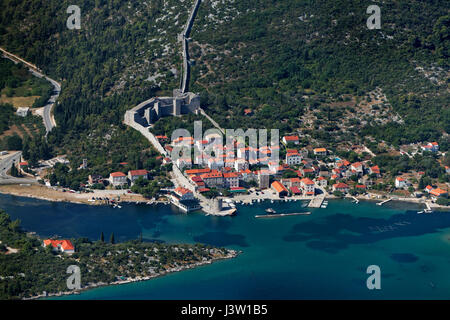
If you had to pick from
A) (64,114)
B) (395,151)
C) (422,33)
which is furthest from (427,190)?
(64,114)

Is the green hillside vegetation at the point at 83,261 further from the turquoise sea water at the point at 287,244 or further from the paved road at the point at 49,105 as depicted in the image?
the paved road at the point at 49,105

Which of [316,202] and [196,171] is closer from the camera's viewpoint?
[316,202]

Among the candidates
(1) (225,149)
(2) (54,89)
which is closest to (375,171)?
(1) (225,149)

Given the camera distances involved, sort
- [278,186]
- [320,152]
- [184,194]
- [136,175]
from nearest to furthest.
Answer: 1. [184,194]
2. [278,186]
3. [136,175]
4. [320,152]

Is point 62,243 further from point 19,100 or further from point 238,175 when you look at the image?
point 19,100

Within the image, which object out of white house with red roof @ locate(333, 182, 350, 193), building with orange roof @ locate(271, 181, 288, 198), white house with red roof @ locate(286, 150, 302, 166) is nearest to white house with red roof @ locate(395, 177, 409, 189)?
white house with red roof @ locate(333, 182, 350, 193)

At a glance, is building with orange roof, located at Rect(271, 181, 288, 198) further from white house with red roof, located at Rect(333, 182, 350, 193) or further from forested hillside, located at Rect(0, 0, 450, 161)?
forested hillside, located at Rect(0, 0, 450, 161)

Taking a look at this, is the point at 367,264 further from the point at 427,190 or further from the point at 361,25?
the point at 361,25
